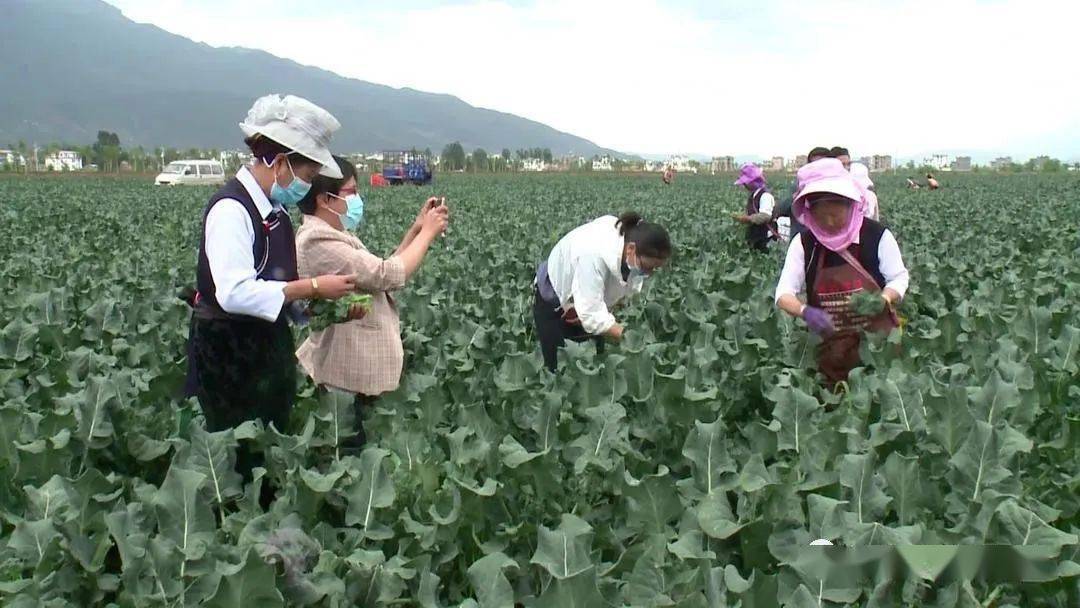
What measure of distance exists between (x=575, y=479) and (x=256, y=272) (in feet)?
4.24

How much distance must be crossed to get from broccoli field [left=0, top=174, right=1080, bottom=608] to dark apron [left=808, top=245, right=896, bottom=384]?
0.10 metres

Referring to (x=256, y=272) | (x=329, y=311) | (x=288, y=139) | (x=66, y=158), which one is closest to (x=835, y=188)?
(x=329, y=311)

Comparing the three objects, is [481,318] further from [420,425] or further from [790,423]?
[790,423]

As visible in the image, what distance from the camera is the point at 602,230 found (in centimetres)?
459

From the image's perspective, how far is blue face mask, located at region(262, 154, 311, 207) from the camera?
312 centimetres

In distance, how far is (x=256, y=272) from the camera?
10.1 ft

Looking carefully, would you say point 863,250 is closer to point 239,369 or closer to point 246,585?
point 239,369

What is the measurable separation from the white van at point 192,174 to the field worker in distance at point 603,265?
3488 centimetres

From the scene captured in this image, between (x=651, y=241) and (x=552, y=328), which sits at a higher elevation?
(x=651, y=241)

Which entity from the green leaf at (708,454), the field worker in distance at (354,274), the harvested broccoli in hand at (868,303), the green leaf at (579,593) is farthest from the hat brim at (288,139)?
the harvested broccoli in hand at (868,303)

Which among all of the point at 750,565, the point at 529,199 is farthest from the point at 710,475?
the point at 529,199

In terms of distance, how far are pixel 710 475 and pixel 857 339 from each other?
169 centimetres

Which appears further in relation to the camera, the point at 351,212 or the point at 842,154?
the point at 842,154

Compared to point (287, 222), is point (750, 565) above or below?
below
